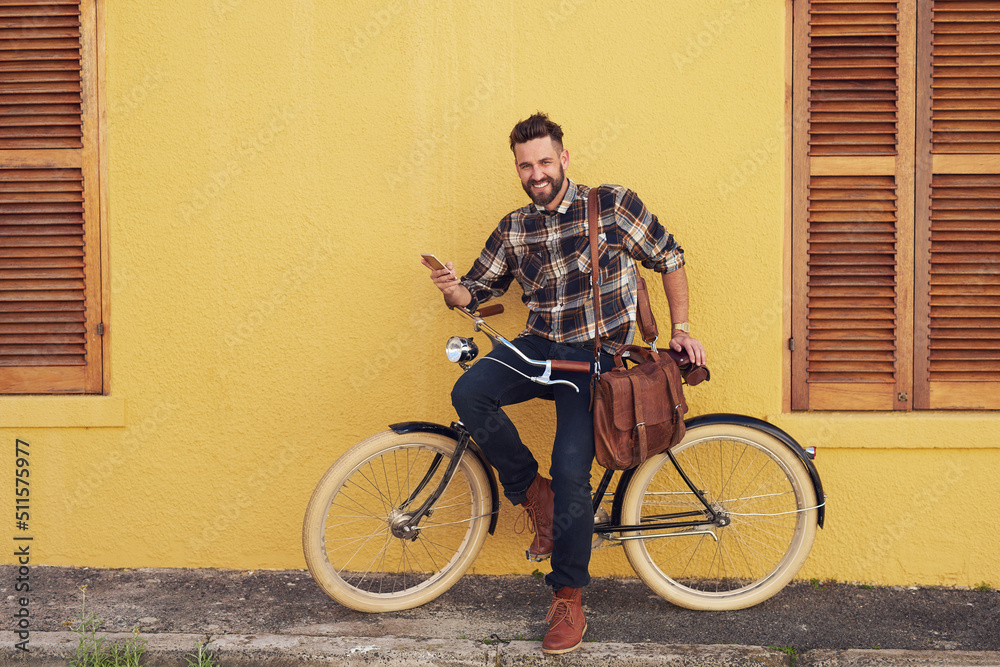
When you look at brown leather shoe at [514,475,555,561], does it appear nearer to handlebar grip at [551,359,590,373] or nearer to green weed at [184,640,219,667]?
handlebar grip at [551,359,590,373]

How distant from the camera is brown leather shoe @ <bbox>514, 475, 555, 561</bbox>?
2.94 metres

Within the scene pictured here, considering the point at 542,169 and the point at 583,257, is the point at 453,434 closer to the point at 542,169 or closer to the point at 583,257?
the point at 583,257

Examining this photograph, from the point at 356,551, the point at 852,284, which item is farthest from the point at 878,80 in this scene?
the point at 356,551

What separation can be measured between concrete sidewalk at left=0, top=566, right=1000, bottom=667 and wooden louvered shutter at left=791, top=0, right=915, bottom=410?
3.03 ft

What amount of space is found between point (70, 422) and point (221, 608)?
115 cm

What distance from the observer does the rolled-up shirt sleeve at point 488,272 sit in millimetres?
3084

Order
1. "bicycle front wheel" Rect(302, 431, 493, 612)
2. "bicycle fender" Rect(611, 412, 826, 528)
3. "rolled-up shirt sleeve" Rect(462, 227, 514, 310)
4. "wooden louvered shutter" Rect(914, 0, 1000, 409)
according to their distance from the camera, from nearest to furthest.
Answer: "bicycle front wheel" Rect(302, 431, 493, 612)
"bicycle fender" Rect(611, 412, 826, 528)
"rolled-up shirt sleeve" Rect(462, 227, 514, 310)
"wooden louvered shutter" Rect(914, 0, 1000, 409)

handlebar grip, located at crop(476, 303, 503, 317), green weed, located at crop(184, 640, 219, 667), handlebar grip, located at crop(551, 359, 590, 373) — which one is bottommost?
green weed, located at crop(184, 640, 219, 667)

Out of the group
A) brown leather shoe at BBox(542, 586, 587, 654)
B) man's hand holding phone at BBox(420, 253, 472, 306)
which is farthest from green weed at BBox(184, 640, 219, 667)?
man's hand holding phone at BBox(420, 253, 472, 306)

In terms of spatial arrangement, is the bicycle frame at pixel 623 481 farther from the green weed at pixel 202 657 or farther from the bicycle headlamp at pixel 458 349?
the green weed at pixel 202 657

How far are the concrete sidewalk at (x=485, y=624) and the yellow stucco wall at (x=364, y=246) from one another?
0.51 feet

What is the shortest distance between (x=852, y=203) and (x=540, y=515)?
200 cm

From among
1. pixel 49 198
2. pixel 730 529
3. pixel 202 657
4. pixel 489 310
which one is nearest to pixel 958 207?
pixel 730 529

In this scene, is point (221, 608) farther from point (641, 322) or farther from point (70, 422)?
point (641, 322)
